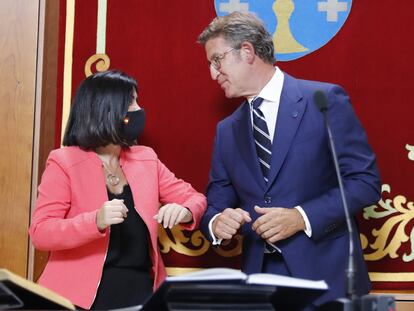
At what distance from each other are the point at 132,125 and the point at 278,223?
68 centimetres

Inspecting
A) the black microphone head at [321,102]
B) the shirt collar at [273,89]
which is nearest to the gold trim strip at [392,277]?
the shirt collar at [273,89]

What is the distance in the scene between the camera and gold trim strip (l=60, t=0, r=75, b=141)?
301cm

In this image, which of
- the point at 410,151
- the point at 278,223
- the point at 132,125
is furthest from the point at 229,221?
the point at 410,151

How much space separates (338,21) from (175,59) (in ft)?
2.30

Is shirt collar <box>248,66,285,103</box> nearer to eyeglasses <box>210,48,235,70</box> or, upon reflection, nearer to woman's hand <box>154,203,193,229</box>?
eyeglasses <box>210,48,235,70</box>

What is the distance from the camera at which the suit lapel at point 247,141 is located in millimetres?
2549

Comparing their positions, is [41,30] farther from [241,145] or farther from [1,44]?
[241,145]

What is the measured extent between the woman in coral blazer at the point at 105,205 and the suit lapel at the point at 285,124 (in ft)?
1.20

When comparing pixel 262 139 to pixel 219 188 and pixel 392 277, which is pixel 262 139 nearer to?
pixel 219 188

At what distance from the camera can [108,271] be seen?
2490 mm

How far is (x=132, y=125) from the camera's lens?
2650 millimetres

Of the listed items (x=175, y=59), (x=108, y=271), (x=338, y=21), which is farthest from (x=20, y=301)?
(x=338, y=21)

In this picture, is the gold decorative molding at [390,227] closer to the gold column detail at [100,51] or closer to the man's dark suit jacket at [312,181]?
the man's dark suit jacket at [312,181]

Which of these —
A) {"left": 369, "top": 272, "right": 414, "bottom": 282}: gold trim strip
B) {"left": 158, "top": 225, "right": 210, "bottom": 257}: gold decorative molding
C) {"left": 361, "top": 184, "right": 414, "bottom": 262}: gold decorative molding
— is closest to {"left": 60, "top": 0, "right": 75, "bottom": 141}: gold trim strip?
{"left": 158, "top": 225, "right": 210, "bottom": 257}: gold decorative molding
